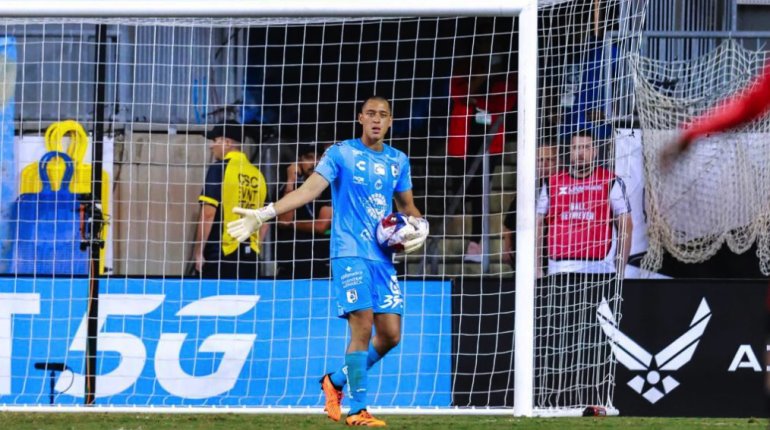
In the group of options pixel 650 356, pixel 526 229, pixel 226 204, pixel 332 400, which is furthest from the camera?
pixel 226 204

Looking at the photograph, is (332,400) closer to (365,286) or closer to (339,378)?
(339,378)

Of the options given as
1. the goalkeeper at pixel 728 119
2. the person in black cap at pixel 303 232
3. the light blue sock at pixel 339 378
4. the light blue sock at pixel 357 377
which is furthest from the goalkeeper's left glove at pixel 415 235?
the goalkeeper at pixel 728 119

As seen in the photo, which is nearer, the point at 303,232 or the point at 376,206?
the point at 376,206

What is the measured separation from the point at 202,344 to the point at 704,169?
14.8 feet

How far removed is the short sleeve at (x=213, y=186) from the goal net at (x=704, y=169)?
11.3 ft

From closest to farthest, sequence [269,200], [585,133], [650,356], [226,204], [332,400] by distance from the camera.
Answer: [332,400], [650,356], [585,133], [226,204], [269,200]

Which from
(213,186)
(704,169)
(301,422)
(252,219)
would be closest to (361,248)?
(252,219)

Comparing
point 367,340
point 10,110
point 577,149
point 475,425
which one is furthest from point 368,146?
point 10,110

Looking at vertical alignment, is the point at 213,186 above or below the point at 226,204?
above

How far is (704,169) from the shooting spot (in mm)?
A: 12164

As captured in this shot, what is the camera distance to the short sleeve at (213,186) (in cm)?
1152

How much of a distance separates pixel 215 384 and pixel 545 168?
120 inches

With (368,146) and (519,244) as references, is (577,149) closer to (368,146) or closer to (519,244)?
(519,244)

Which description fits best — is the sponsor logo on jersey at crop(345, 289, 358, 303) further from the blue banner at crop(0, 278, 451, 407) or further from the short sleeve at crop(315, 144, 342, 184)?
the blue banner at crop(0, 278, 451, 407)
